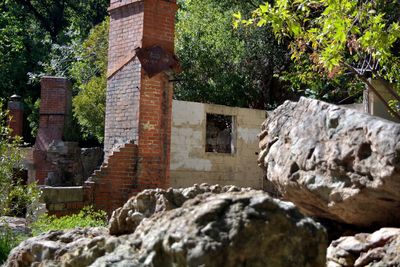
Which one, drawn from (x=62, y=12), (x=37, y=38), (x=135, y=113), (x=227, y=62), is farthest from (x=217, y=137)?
(x=62, y=12)

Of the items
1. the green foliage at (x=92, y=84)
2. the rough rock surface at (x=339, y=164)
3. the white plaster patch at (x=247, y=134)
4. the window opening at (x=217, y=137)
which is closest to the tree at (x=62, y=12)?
the green foliage at (x=92, y=84)

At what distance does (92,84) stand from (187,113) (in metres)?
4.14

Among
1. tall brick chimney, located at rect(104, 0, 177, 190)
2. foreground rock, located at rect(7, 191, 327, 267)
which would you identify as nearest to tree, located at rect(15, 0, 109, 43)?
tall brick chimney, located at rect(104, 0, 177, 190)

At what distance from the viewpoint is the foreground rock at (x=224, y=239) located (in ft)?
7.34

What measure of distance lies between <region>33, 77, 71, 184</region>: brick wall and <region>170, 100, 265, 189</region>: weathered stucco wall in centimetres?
418

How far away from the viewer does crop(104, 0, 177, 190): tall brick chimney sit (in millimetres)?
9141

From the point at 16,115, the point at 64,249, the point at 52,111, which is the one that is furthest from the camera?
the point at 16,115

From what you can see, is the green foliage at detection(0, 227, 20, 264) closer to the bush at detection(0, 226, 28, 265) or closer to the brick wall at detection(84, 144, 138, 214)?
the bush at detection(0, 226, 28, 265)

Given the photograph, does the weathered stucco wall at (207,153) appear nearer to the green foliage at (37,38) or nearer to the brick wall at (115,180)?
the brick wall at (115,180)

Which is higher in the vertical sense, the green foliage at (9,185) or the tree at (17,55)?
the tree at (17,55)

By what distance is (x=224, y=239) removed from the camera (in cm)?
225

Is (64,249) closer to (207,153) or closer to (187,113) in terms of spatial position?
(187,113)

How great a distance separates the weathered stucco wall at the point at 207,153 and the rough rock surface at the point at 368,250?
8.27m

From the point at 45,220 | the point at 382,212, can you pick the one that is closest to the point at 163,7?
the point at 45,220
